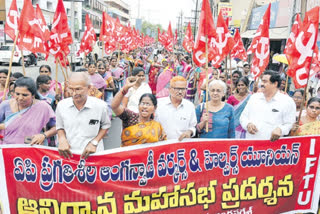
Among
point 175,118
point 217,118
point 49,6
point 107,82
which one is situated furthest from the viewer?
point 49,6

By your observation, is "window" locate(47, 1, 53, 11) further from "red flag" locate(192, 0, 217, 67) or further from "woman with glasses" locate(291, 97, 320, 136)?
"woman with glasses" locate(291, 97, 320, 136)

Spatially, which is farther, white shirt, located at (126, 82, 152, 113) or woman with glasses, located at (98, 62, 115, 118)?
woman with glasses, located at (98, 62, 115, 118)

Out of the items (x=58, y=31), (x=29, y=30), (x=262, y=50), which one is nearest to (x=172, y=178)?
(x=29, y=30)

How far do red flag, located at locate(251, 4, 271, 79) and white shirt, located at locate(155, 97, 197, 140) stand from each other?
2.90 m

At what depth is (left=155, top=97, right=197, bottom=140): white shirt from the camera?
3531 millimetres

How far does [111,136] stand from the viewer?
6805 mm

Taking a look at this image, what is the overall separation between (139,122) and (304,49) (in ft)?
6.47

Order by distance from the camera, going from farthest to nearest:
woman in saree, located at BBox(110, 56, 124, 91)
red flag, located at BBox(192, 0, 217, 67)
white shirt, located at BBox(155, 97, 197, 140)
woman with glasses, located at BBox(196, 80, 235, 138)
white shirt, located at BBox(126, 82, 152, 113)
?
1. woman in saree, located at BBox(110, 56, 124, 91)
2. white shirt, located at BBox(126, 82, 152, 113)
3. red flag, located at BBox(192, 0, 217, 67)
4. woman with glasses, located at BBox(196, 80, 235, 138)
5. white shirt, located at BBox(155, 97, 197, 140)

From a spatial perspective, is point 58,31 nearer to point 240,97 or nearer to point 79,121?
point 240,97

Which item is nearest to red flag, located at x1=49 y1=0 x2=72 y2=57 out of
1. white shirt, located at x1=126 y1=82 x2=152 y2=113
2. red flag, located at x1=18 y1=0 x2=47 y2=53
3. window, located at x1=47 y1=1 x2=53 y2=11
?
red flag, located at x1=18 y1=0 x2=47 y2=53

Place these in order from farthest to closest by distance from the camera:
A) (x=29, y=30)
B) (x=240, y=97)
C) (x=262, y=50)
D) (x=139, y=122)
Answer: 1. (x=262, y=50)
2. (x=240, y=97)
3. (x=29, y=30)
4. (x=139, y=122)

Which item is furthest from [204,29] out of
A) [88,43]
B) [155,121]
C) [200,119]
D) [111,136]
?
[88,43]

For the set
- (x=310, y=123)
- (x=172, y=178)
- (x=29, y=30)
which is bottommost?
(x=172, y=178)

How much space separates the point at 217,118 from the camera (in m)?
3.80
